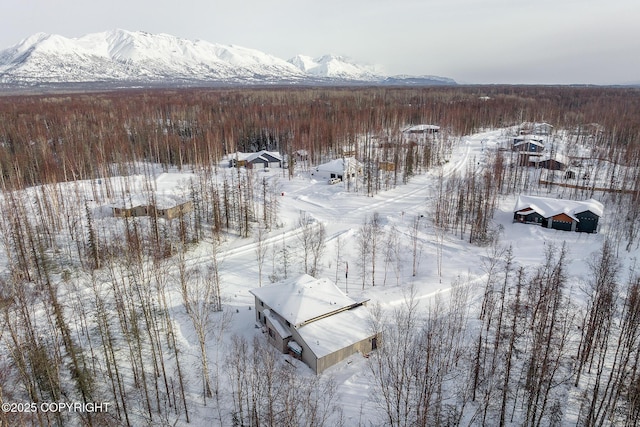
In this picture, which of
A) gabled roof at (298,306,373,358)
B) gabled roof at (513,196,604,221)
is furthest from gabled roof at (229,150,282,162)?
gabled roof at (298,306,373,358)

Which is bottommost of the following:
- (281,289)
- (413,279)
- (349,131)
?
(413,279)

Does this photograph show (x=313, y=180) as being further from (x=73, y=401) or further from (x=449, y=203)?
(x=73, y=401)

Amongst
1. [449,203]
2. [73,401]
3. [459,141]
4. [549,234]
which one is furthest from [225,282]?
[459,141]

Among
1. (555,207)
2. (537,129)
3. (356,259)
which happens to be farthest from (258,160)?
(537,129)

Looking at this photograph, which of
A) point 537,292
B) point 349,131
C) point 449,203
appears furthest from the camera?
point 349,131

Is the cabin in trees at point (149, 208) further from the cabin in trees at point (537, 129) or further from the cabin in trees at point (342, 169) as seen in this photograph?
the cabin in trees at point (537, 129)

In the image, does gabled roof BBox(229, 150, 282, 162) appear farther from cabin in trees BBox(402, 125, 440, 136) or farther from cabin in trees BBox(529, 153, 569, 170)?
cabin in trees BBox(529, 153, 569, 170)
